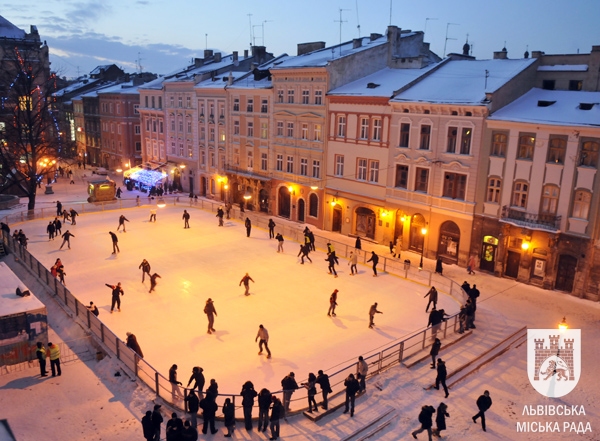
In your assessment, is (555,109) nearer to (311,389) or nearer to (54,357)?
(311,389)

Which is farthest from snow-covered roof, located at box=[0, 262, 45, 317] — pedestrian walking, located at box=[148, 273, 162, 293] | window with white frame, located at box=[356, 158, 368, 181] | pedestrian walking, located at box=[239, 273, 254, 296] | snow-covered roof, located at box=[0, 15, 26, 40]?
snow-covered roof, located at box=[0, 15, 26, 40]

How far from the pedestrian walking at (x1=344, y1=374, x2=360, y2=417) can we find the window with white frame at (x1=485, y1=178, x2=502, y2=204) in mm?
18613

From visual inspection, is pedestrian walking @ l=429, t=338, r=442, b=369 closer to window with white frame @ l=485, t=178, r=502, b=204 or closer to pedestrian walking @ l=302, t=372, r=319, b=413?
pedestrian walking @ l=302, t=372, r=319, b=413

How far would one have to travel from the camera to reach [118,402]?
52.1 feet

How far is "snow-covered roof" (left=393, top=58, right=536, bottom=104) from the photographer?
1206 inches

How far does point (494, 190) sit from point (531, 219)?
287cm

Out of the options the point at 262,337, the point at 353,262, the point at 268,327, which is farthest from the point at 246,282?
the point at 353,262

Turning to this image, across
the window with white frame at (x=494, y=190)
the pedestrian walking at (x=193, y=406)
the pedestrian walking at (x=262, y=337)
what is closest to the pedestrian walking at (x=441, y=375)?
the pedestrian walking at (x=262, y=337)

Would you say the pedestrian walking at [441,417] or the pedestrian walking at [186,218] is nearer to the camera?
the pedestrian walking at [441,417]

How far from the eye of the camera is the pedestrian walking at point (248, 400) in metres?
14.4

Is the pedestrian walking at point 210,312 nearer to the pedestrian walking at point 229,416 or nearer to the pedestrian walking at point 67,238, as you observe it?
the pedestrian walking at point 229,416

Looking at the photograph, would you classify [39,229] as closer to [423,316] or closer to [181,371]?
[181,371]

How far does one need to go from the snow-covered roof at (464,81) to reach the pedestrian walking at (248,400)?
73.8 ft

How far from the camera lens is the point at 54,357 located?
17.2 m
